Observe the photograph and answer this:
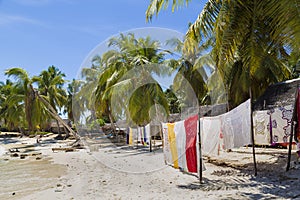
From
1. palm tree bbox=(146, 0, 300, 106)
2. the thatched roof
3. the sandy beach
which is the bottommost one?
the sandy beach

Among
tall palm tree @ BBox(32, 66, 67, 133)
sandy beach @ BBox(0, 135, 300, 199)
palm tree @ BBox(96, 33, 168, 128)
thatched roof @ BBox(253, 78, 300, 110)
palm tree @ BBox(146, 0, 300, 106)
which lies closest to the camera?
sandy beach @ BBox(0, 135, 300, 199)

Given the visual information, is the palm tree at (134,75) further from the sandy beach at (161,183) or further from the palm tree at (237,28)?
the palm tree at (237,28)

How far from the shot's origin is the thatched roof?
12523mm

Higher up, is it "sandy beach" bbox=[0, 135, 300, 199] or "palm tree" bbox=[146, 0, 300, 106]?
"palm tree" bbox=[146, 0, 300, 106]

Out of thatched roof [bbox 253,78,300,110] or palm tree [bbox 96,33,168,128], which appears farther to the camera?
palm tree [bbox 96,33,168,128]

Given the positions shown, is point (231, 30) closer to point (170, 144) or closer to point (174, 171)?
point (170, 144)

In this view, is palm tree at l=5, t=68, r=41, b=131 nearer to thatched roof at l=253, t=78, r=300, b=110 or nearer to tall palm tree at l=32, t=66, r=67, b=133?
tall palm tree at l=32, t=66, r=67, b=133

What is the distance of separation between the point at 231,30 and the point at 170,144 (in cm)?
355

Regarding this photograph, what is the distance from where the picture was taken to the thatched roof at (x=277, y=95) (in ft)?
41.1

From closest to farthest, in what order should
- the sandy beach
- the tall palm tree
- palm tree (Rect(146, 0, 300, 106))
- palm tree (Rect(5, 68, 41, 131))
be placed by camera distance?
the sandy beach
palm tree (Rect(146, 0, 300, 106))
palm tree (Rect(5, 68, 41, 131))
the tall palm tree

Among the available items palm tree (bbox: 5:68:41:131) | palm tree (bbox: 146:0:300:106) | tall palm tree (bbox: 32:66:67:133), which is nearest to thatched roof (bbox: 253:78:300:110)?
palm tree (bbox: 146:0:300:106)

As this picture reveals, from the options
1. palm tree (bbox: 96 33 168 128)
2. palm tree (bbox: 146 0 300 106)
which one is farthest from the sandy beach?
palm tree (bbox: 96 33 168 128)

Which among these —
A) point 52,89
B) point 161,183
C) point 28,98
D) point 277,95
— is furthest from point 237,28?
point 52,89

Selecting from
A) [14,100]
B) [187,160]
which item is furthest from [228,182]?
[14,100]
